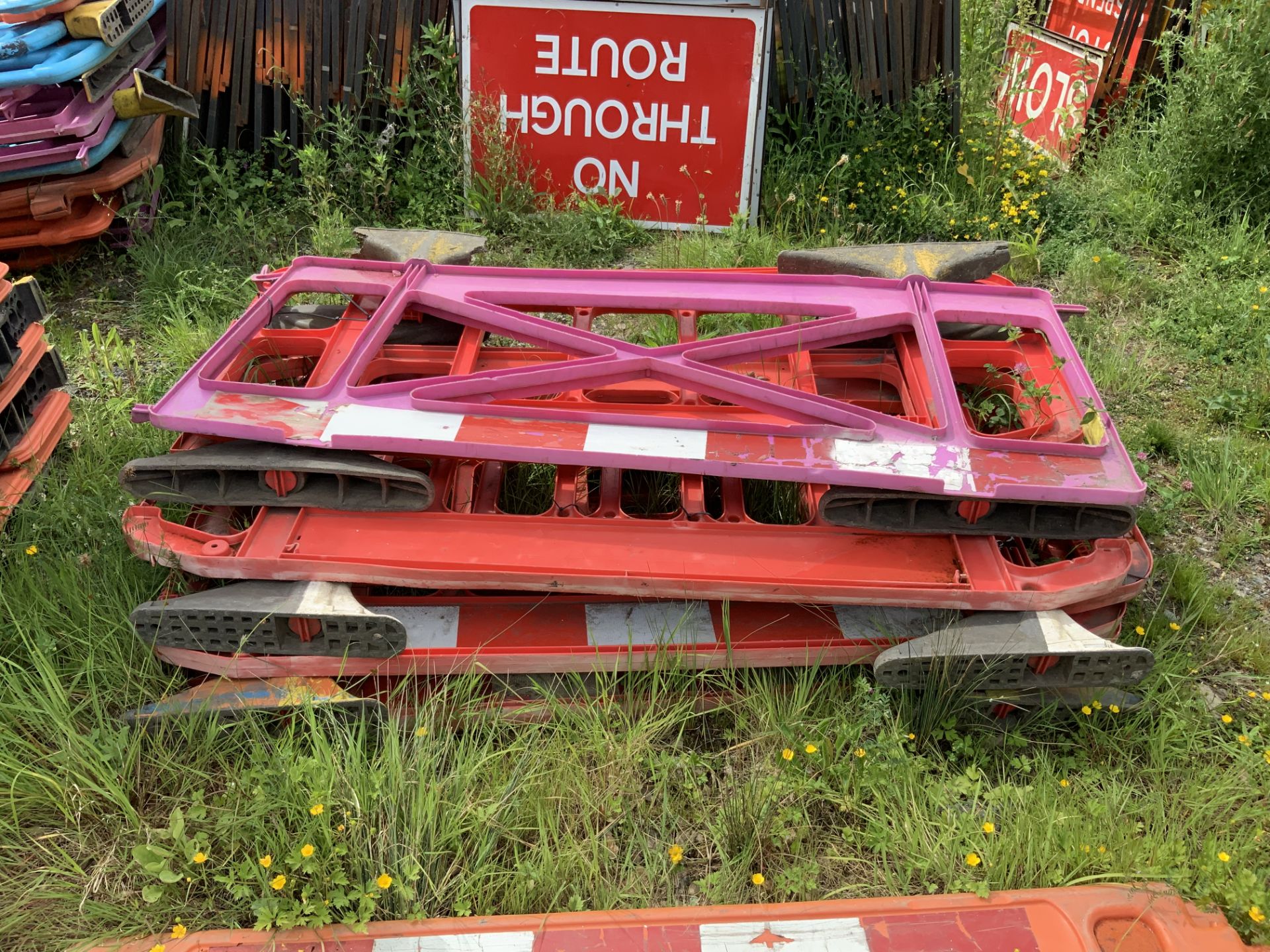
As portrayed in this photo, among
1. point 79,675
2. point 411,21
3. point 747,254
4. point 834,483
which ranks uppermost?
point 411,21

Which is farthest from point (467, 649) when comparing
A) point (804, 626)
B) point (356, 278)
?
point (356, 278)

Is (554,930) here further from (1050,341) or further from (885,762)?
(1050,341)

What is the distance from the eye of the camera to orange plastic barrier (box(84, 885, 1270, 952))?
2.20m

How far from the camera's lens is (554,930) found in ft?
7.33

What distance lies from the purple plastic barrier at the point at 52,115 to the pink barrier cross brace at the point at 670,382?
174 centimetres

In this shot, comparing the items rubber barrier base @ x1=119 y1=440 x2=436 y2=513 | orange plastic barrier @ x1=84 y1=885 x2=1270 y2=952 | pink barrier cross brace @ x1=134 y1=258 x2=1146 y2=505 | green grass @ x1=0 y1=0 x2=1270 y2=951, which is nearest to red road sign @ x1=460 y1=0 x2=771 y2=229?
pink barrier cross brace @ x1=134 y1=258 x2=1146 y2=505

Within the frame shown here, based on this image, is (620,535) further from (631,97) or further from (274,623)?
(631,97)

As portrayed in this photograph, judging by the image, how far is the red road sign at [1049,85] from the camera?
6078 millimetres

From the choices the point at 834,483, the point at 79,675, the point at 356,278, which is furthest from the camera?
the point at 356,278

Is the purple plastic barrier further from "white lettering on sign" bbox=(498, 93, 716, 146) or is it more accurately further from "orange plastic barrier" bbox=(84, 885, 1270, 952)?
"orange plastic barrier" bbox=(84, 885, 1270, 952)

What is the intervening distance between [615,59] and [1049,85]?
3.33m

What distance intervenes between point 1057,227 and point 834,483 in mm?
3546

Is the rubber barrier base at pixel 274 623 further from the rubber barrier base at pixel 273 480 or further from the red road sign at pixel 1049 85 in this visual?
the red road sign at pixel 1049 85

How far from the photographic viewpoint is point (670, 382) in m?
3.06
